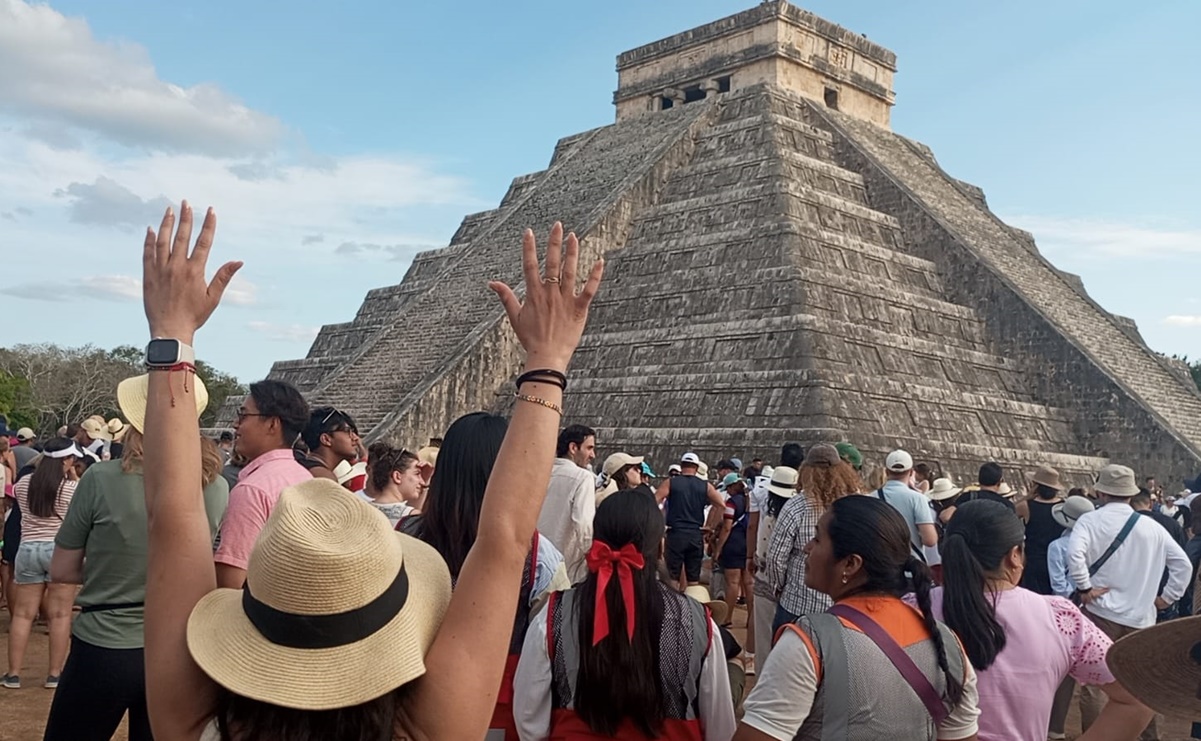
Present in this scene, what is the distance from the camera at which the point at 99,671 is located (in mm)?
3801

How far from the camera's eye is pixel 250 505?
3.61m

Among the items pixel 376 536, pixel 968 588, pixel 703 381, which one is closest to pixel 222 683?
pixel 376 536

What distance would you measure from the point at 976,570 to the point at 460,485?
1.69 m

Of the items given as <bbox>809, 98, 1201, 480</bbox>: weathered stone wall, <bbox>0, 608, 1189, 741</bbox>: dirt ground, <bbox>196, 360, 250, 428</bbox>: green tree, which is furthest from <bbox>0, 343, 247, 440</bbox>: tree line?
<bbox>0, 608, 1189, 741</bbox>: dirt ground

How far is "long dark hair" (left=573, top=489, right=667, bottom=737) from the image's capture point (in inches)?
121

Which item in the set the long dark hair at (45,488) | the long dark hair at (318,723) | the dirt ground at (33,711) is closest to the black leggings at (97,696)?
the long dark hair at (318,723)

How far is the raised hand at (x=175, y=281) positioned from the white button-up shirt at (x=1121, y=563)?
605 centimetres

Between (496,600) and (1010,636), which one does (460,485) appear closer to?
(496,600)

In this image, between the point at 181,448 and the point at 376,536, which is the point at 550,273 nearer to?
the point at 376,536

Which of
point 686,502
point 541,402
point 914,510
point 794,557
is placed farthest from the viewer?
point 686,502

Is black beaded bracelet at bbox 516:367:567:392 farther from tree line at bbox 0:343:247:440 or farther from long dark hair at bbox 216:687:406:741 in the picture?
tree line at bbox 0:343:247:440

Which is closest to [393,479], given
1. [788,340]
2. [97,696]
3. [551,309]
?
[97,696]

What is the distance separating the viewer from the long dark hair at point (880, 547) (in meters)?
2.85

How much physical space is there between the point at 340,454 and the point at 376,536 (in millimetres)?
4235
